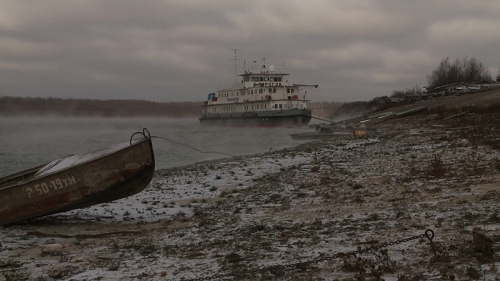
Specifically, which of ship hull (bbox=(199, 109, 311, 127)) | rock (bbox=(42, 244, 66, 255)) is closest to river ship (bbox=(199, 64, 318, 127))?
ship hull (bbox=(199, 109, 311, 127))

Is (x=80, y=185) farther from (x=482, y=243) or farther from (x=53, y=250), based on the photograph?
(x=482, y=243)

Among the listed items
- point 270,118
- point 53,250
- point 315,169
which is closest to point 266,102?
point 270,118

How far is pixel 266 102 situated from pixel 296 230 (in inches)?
1672

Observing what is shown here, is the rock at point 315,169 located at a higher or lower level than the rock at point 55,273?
higher

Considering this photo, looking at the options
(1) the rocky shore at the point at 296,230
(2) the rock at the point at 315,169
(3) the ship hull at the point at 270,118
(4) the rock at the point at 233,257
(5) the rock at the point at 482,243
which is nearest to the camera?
(5) the rock at the point at 482,243

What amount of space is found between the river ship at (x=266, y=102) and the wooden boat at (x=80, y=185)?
37468 mm

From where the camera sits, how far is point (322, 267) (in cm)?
411

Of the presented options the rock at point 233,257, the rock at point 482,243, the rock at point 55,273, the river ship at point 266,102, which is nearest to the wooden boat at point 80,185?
the rock at point 55,273

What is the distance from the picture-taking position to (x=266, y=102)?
47.9 m

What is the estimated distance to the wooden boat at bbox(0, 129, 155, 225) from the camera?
7.92 metres

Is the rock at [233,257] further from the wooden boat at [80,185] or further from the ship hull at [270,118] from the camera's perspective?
the ship hull at [270,118]

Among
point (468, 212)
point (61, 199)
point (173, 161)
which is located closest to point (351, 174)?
point (468, 212)

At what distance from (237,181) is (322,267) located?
7.60 meters

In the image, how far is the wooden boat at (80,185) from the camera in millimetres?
7918
